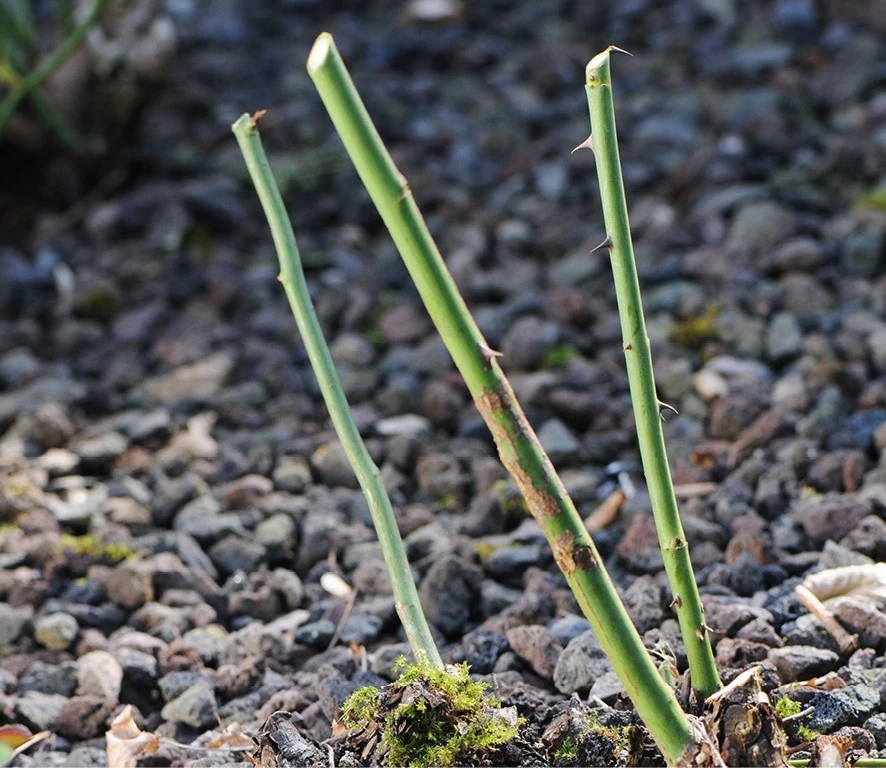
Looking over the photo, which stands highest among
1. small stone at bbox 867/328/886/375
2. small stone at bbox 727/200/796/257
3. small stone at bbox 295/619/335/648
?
small stone at bbox 727/200/796/257

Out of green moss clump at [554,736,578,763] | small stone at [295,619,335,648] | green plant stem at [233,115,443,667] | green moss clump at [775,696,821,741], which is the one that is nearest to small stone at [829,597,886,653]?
green moss clump at [775,696,821,741]

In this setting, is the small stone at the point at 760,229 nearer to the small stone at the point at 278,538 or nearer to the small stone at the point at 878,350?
the small stone at the point at 878,350

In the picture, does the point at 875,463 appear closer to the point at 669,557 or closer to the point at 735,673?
the point at 735,673

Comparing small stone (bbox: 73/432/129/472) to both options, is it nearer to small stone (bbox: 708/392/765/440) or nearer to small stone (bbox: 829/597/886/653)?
small stone (bbox: 708/392/765/440)

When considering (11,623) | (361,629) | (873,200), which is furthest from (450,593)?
(873,200)

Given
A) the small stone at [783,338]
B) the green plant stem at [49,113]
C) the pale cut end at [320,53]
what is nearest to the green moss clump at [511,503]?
the small stone at [783,338]

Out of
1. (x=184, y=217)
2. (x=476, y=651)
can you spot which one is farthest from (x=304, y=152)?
(x=476, y=651)
